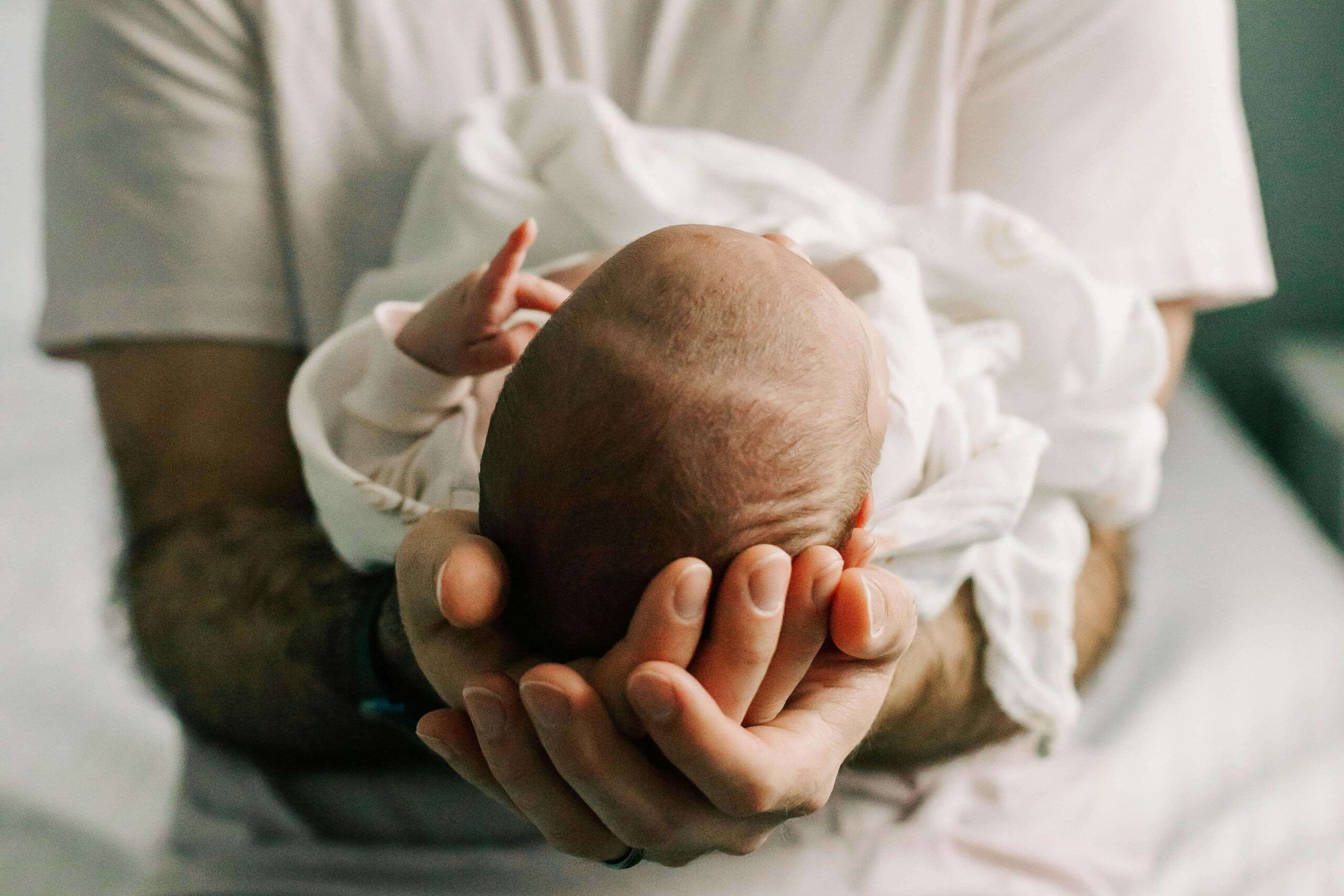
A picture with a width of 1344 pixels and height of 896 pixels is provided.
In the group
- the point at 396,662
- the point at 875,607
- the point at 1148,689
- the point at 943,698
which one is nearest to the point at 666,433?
the point at 875,607

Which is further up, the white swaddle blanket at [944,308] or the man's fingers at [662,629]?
the man's fingers at [662,629]

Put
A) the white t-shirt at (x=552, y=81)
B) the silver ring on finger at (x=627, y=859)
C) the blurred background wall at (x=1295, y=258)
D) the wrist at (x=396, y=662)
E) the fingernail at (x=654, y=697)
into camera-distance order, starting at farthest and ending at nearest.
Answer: the blurred background wall at (x=1295, y=258), the white t-shirt at (x=552, y=81), the wrist at (x=396, y=662), the silver ring on finger at (x=627, y=859), the fingernail at (x=654, y=697)

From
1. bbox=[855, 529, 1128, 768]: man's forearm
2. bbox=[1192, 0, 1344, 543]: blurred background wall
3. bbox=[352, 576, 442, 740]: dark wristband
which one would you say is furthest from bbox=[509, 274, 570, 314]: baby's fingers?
bbox=[1192, 0, 1344, 543]: blurred background wall

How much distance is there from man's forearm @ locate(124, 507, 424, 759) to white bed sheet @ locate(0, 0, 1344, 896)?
0.11 ft

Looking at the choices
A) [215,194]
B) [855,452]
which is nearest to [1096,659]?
[855,452]

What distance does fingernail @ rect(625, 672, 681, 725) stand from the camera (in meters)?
0.31

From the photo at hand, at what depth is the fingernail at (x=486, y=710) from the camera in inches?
13.4

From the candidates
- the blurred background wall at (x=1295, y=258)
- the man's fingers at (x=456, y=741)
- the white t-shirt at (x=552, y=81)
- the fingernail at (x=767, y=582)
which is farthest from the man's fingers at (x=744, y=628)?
the blurred background wall at (x=1295, y=258)

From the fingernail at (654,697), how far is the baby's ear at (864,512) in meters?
0.13

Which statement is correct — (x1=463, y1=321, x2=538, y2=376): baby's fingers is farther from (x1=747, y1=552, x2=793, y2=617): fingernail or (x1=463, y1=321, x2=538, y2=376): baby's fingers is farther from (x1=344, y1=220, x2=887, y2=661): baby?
(x1=747, y1=552, x2=793, y2=617): fingernail

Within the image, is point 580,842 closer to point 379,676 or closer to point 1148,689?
point 379,676

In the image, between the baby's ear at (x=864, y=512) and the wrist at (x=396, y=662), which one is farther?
the wrist at (x=396, y=662)

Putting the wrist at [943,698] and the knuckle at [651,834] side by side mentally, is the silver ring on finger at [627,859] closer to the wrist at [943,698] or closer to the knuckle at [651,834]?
the knuckle at [651,834]

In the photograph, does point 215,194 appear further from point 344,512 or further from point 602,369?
point 602,369
